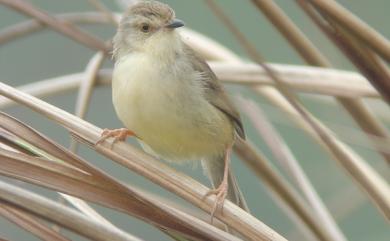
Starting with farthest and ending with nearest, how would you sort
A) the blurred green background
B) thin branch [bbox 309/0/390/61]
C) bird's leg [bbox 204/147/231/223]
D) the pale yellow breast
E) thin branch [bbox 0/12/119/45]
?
the blurred green background
thin branch [bbox 0/12/119/45]
the pale yellow breast
bird's leg [bbox 204/147/231/223]
thin branch [bbox 309/0/390/61]

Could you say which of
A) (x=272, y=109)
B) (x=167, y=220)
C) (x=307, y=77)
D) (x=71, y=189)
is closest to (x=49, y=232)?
(x=71, y=189)

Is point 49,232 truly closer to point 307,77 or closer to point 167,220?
point 167,220

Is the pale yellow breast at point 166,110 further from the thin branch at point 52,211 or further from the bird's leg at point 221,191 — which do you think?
the thin branch at point 52,211

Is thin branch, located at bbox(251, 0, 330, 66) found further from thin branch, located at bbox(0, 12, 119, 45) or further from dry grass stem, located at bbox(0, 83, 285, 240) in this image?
thin branch, located at bbox(0, 12, 119, 45)

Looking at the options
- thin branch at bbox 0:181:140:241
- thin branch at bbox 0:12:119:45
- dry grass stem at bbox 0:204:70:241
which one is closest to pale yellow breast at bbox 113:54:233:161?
thin branch at bbox 0:12:119:45

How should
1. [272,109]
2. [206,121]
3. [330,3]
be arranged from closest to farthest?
[330,3] < [272,109] < [206,121]

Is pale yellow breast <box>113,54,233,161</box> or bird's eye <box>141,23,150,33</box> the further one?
bird's eye <box>141,23,150,33</box>

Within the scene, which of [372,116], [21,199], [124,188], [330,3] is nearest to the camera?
[21,199]
